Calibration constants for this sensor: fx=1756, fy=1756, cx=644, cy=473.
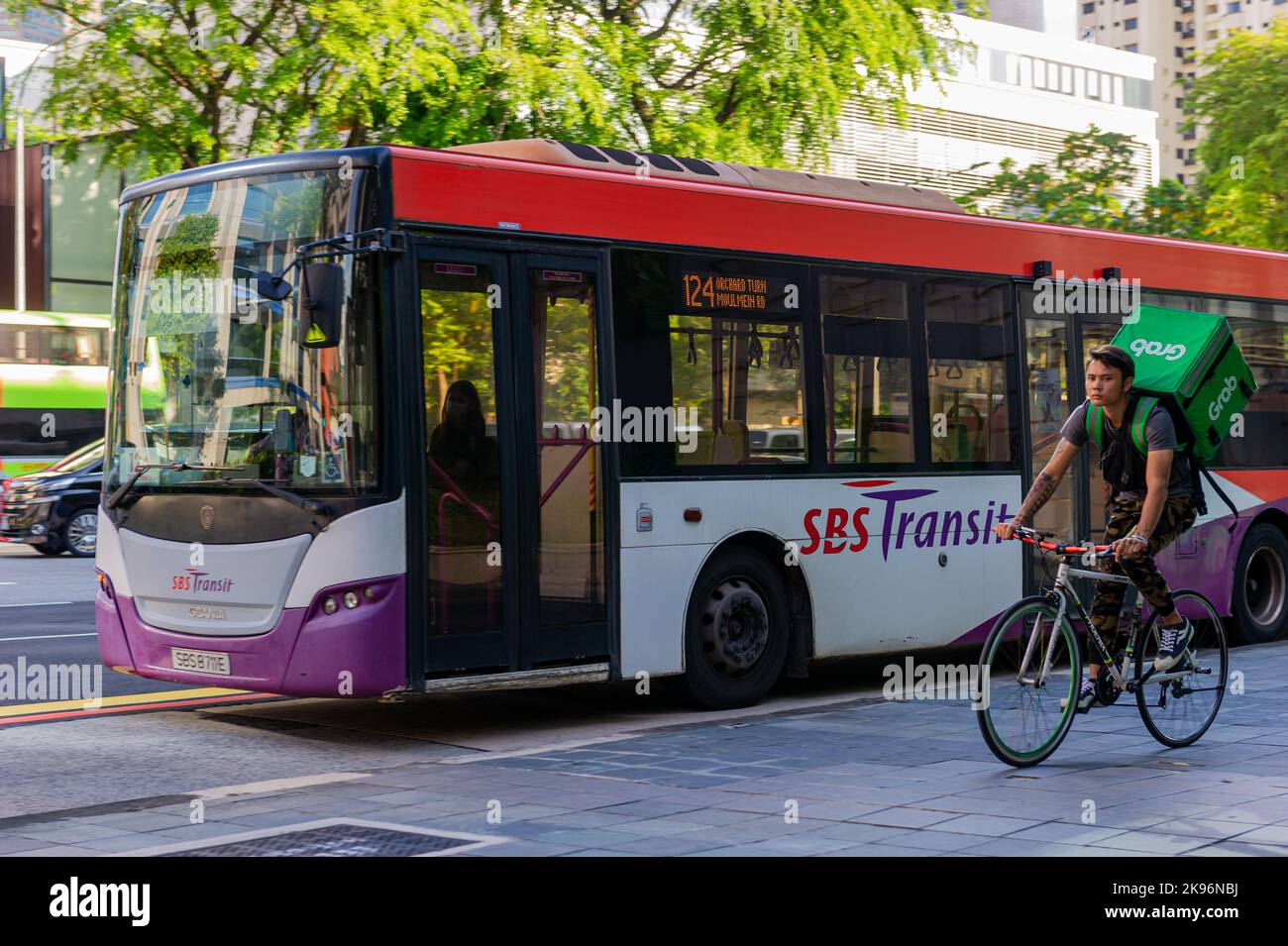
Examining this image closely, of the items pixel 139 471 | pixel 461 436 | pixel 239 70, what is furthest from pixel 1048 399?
pixel 239 70

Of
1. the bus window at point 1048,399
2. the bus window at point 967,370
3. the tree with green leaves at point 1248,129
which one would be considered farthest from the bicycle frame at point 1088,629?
the tree with green leaves at point 1248,129

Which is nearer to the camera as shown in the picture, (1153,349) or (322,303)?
(1153,349)

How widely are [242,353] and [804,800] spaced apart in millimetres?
3929

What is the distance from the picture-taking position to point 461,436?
9477mm

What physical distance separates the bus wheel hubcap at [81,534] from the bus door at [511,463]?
18.7 m

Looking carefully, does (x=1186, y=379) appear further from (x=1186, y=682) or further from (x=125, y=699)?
(x=125, y=699)

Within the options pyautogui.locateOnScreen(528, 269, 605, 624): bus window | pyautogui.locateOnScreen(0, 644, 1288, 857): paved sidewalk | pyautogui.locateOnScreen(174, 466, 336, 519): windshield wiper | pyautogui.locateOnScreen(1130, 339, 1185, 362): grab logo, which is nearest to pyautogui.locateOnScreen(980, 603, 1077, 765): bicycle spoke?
pyautogui.locateOnScreen(0, 644, 1288, 857): paved sidewalk

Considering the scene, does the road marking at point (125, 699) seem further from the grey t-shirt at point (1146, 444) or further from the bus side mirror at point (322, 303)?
the grey t-shirt at point (1146, 444)

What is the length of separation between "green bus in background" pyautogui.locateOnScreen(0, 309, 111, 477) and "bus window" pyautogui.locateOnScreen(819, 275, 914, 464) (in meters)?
23.6

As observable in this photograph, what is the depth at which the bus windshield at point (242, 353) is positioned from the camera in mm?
9133

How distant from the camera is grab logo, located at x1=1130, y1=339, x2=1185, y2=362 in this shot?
8866mm

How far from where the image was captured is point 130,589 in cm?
987

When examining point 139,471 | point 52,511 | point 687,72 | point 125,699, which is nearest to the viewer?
point 139,471
